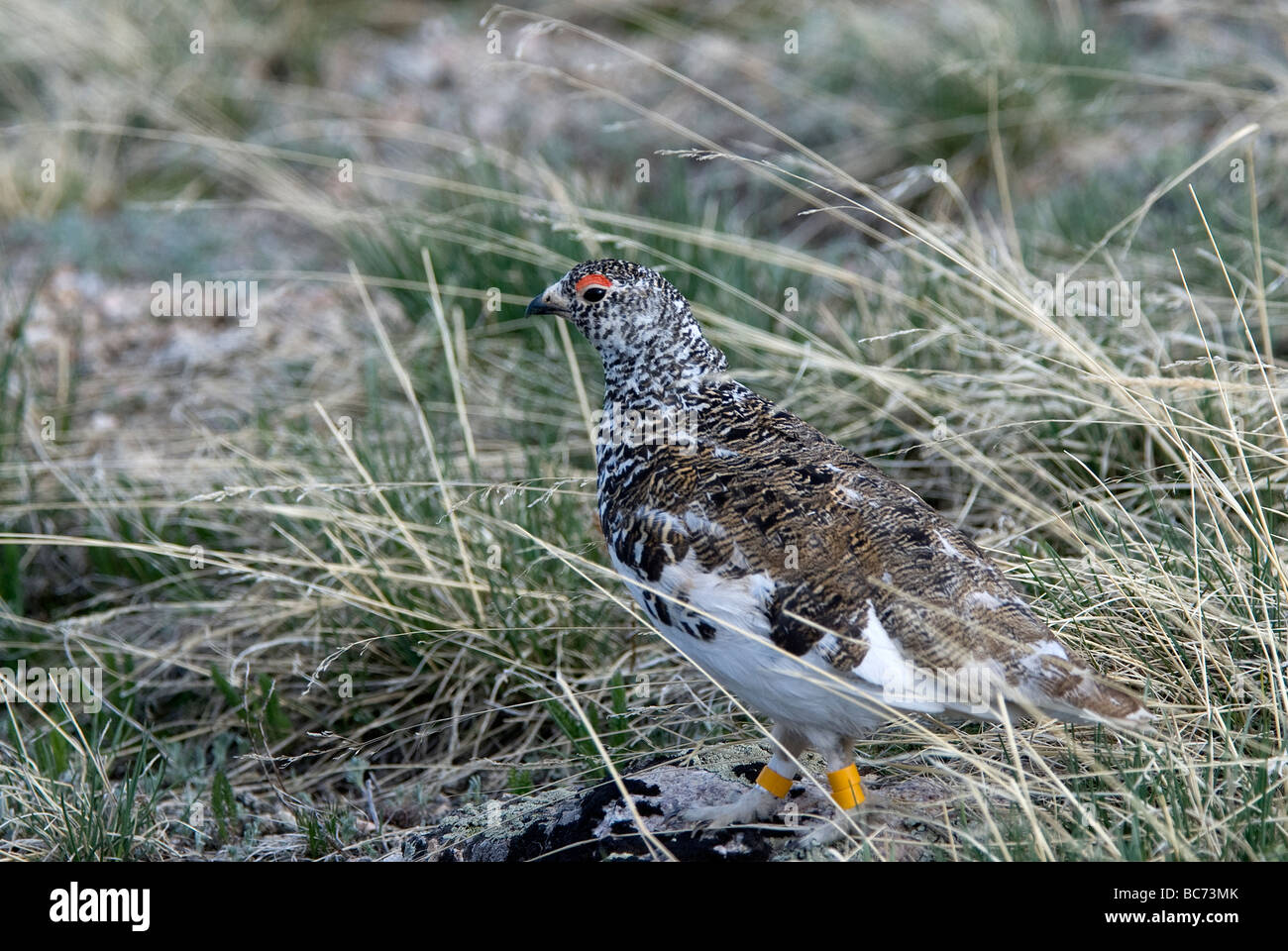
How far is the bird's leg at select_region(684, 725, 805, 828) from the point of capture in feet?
10.1

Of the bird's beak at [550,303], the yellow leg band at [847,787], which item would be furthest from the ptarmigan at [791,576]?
the bird's beak at [550,303]

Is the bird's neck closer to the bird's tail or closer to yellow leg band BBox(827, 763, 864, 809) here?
yellow leg band BBox(827, 763, 864, 809)

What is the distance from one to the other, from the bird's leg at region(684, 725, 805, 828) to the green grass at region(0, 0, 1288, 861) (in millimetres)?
243

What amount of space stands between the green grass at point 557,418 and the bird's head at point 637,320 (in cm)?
53

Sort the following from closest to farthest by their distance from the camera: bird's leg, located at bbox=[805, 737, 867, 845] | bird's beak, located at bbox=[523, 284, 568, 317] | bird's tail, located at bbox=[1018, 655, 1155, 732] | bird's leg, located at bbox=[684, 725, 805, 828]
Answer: bird's tail, located at bbox=[1018, 655, 1155, 732] < bird's leg, located at bbox=[805, 737, 867, 845] < bird's leg, located at bbox=[684, 725, 805, 828] < bird's beak, located at bbox=[523, 284, 568, 317]

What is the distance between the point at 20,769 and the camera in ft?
11.2

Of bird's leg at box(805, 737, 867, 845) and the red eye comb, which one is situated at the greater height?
the red eye comb

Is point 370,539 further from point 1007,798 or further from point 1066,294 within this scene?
point 1066,294

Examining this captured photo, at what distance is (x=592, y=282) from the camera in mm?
3342

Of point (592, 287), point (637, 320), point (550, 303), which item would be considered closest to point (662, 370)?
point (637, 320)

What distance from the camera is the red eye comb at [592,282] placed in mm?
3330

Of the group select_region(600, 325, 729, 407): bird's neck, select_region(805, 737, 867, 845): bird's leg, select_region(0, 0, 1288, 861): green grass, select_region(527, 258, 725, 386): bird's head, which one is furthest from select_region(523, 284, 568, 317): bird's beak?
select_region(805, 737, 867, 845): bird's leg

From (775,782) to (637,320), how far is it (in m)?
1.25

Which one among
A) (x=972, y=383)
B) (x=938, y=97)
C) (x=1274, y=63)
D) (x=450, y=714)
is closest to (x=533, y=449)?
(x=450, y=714)
